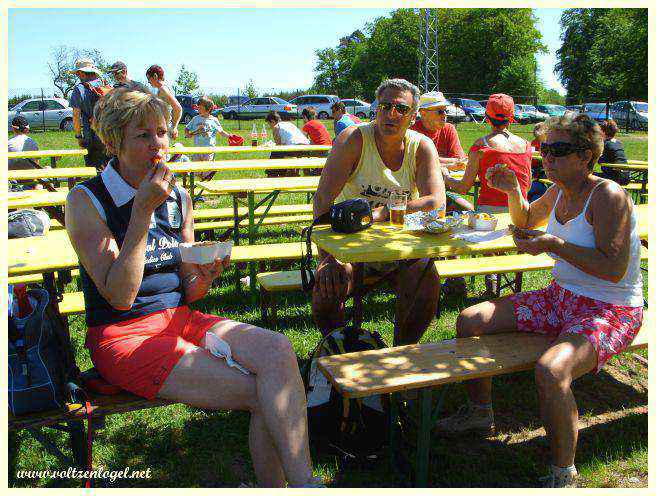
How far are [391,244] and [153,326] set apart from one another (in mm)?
1171

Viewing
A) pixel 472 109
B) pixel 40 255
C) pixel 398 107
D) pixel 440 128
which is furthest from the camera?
pixel 472 109

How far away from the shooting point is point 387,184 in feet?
11.5

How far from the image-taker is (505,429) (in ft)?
10.3

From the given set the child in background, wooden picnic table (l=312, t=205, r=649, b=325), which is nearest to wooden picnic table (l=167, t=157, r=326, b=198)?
the child in background

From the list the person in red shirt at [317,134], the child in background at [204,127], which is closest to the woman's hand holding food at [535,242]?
the person in red shirt at [317,134]

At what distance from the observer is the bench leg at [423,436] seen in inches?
100

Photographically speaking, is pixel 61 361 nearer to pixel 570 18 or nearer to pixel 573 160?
pixel 573 160

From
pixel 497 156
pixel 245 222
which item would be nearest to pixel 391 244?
pixel 497 156

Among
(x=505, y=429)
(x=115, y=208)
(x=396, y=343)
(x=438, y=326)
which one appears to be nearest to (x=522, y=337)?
(x=505, y=429)

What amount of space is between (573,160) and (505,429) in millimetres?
1440

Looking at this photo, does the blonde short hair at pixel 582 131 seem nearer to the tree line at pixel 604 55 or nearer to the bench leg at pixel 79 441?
the bench leg at pixel 79 441

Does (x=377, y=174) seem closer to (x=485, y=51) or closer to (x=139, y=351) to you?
(x=139, y=351)

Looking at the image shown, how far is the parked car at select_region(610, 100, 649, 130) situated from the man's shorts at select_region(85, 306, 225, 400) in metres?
30.9

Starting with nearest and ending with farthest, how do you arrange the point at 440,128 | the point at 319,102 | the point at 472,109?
1. the point at 440,128
2. the point at 472,109
3. the point at 319,102
